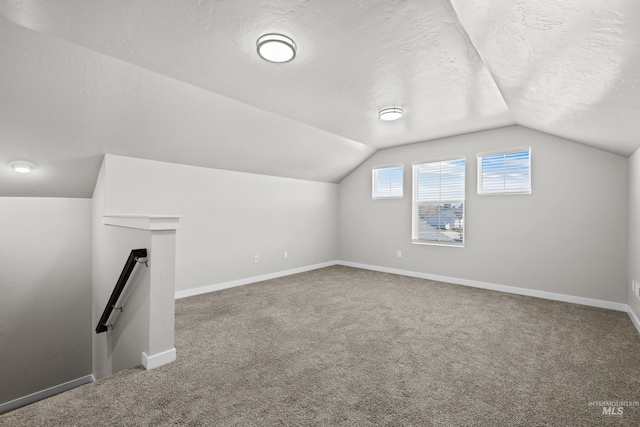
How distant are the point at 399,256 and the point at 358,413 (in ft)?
13.2

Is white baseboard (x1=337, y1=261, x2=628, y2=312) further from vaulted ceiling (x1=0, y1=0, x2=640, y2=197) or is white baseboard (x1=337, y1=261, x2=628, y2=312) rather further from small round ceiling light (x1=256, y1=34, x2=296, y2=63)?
small round ceiling light (x1=256, y1=34, x2=296, y2=63)

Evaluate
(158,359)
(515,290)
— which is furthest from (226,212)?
(515,290)

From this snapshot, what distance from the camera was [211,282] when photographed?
173 inches

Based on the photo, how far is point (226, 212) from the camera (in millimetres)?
4609

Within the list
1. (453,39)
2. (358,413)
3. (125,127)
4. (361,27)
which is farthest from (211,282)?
(453,39)

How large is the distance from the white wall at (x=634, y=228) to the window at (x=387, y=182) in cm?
302

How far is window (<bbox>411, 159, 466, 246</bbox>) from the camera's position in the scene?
486cm

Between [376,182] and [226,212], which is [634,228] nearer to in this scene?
[376,182]

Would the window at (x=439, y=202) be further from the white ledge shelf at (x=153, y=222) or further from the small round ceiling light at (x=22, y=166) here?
the small round ceiling light at (x=22, y=166)

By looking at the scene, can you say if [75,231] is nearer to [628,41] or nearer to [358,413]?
[358,413]

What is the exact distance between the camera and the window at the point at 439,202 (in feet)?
16.0

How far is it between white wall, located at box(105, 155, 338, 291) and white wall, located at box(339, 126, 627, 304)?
1834 mm

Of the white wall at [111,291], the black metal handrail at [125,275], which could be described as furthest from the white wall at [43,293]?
the black metal handrail at [125,275]

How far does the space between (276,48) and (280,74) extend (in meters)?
0.49
